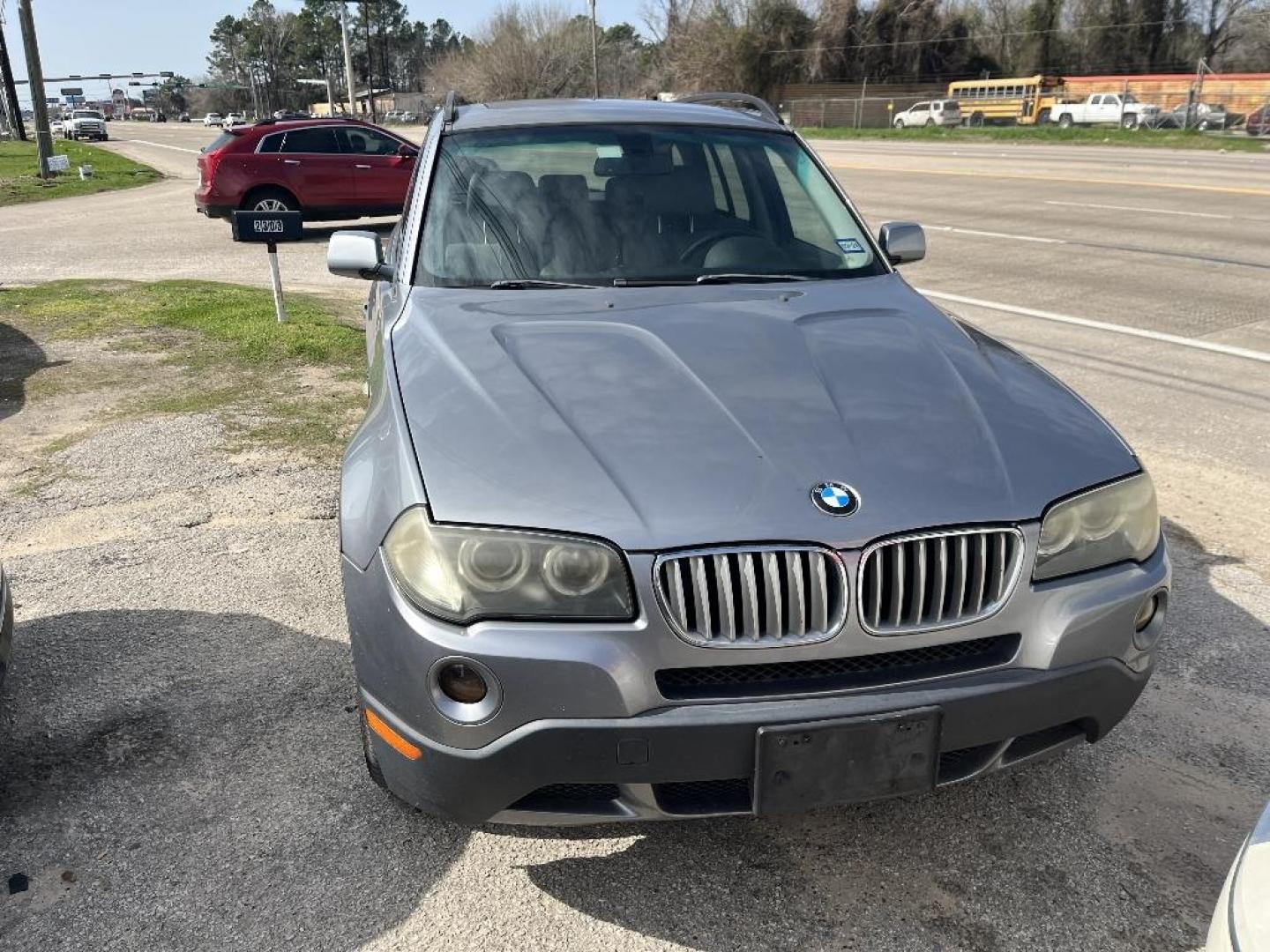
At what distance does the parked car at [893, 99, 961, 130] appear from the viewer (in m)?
53.3

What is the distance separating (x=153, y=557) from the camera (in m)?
4.45

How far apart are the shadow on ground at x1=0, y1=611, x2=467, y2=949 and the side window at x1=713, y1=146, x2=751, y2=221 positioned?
2.16 meters

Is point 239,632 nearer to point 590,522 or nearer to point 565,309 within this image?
point 565,309

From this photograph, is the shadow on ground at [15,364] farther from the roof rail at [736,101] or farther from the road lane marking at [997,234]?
the road lane marking at [997,234]

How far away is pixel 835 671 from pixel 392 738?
3.17 feet

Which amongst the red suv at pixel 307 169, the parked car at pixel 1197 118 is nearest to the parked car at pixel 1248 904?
the red suv at pixel 307 169

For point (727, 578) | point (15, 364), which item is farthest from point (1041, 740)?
point (15, 364)

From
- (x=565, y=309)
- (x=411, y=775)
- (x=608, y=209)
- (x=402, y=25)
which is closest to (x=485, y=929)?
(x=411, y=775)

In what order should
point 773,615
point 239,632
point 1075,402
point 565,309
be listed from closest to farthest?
1. point 773,615
2. point 1075,402
3. point 565,309
4. point 239,632

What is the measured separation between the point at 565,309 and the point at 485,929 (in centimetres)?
178

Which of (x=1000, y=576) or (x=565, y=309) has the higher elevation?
(x=565, y=309)

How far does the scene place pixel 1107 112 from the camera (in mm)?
46250

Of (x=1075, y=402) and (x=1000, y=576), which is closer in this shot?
(x=1000, y=576)

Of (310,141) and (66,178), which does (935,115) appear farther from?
(310,141)
